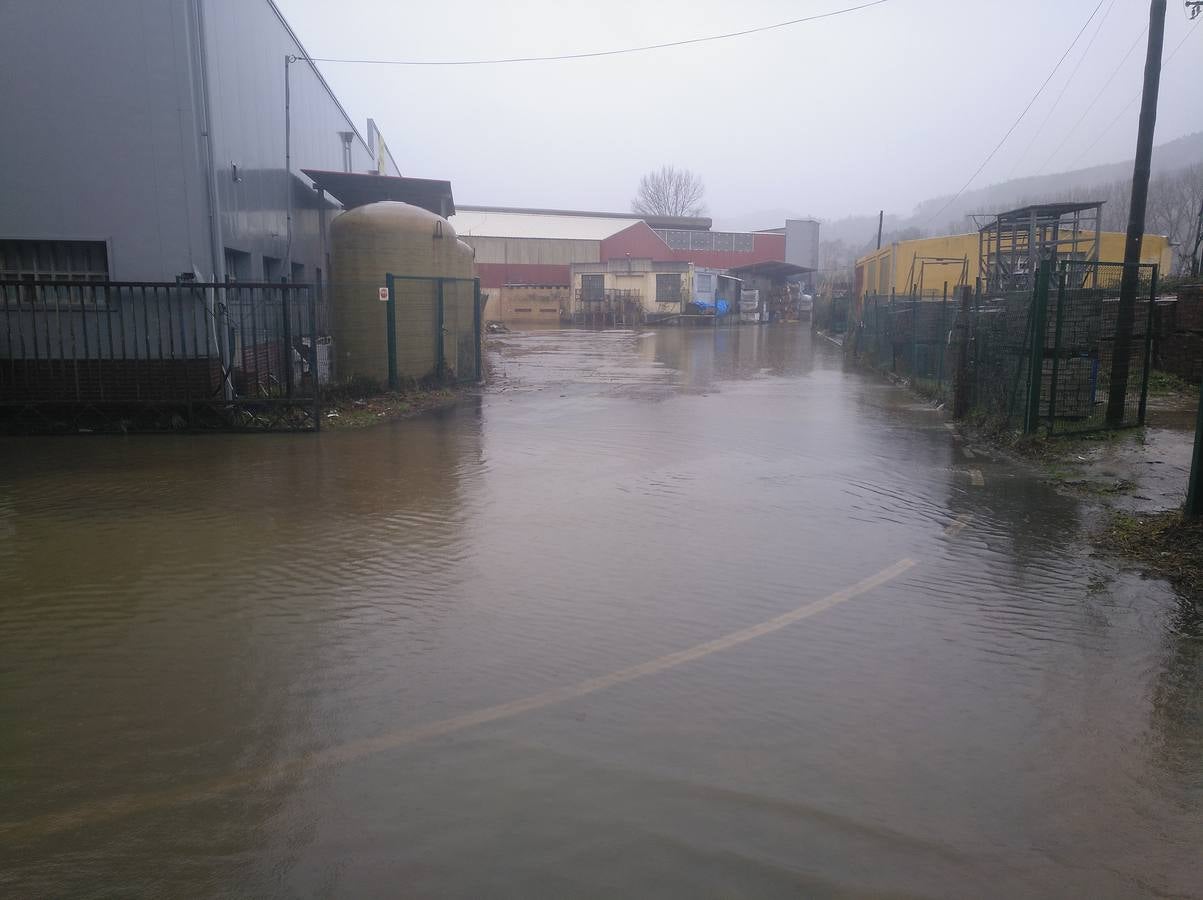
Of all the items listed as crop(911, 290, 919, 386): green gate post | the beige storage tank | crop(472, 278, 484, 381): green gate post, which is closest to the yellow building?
crop(911, 290, 919, 386): green gate post

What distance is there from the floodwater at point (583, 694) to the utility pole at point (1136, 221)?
3.92m

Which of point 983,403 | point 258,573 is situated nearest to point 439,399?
point 983,403

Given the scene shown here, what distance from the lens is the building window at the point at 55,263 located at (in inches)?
535

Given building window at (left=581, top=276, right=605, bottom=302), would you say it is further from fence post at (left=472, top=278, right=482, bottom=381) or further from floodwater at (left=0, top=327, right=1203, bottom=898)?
floodwater at (left=0, top=327, right=1203, bottom=898)

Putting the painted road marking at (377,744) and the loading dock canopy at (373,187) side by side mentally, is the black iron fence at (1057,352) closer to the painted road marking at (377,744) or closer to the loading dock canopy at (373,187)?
the painted road marking at (377,744)

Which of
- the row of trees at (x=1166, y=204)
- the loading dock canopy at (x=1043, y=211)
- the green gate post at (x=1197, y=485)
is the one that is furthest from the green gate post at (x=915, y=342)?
the row of trees at (x=1166, y=204)

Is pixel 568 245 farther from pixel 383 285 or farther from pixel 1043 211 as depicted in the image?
pixel 383 285

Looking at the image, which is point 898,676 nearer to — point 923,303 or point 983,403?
point 983,403

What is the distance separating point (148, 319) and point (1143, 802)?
13670 mm

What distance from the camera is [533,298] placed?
5741 cm

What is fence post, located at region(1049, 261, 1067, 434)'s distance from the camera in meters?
11.7

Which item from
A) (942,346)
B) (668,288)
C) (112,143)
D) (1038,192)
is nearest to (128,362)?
(112,143)

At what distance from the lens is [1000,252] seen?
78.0 feet

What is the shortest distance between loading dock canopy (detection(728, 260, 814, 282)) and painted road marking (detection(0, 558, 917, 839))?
61180mm
